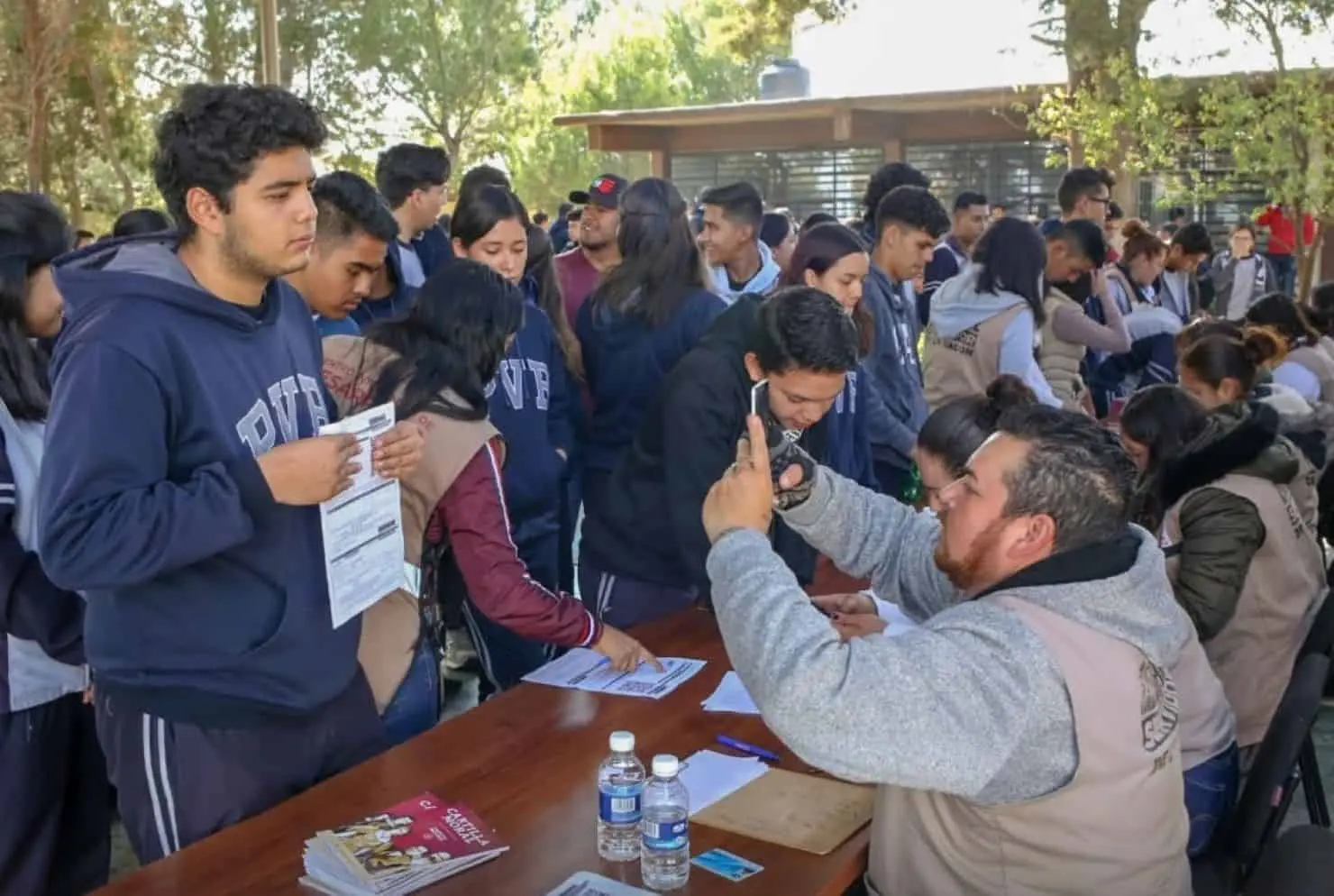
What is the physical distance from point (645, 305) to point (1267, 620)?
1862mm

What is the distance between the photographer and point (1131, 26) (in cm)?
1088

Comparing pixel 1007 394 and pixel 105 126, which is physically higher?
pixel 105 126

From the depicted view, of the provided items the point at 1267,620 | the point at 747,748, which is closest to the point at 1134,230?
the point at 1267,620

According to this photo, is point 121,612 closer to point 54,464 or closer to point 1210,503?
point 54,464

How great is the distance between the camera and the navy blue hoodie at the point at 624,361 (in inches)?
154

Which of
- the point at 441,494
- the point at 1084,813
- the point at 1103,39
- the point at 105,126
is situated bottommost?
the point at 1084,813

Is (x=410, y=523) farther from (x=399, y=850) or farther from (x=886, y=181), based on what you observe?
(x=886, y=181)

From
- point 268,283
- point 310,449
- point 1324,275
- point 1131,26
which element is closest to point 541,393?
point 268,283

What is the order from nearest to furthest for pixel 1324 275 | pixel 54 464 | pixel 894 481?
pixel 54 464
pixel 894 481
pixel 1324 275

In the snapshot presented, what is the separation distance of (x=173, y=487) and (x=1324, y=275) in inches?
539

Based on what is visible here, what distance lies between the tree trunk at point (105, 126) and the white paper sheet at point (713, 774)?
15.6 m

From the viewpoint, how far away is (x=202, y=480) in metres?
1.85

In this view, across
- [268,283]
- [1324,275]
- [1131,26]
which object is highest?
[1131,26]

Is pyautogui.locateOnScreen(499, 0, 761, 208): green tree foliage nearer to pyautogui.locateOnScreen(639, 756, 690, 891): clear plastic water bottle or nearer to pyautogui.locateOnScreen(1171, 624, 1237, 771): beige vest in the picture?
pyautogui.locateOnScreen(1171, 624, 1237, 771): beige vest
